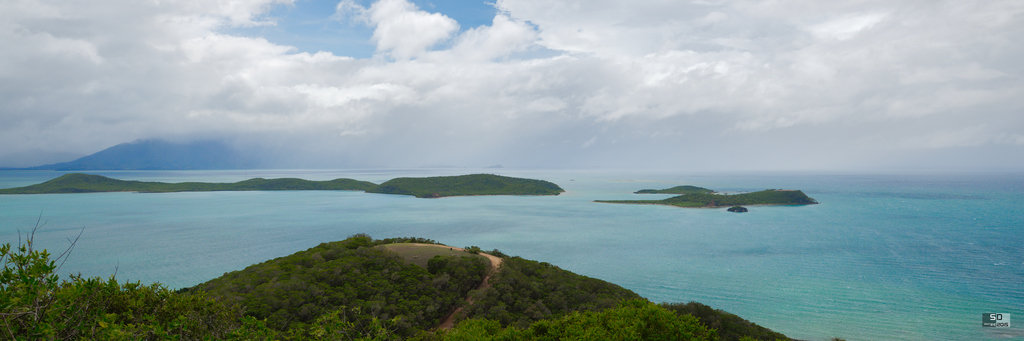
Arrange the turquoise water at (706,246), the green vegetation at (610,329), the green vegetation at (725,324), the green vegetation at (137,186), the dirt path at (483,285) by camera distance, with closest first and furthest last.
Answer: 1. the green vegetation at (610,329)
2. the green vegetation at (725,324)
3. the dirt path at (483,285)
4. the turquoise water at (706,246)
5. the green vegetation at (137,186)

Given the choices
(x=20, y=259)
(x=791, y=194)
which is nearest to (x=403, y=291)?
(x=20, y=259)

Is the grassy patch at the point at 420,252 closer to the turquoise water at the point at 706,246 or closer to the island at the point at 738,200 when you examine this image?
the turquoise water at the point at 706,246

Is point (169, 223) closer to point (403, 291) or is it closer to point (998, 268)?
point (403, 291)

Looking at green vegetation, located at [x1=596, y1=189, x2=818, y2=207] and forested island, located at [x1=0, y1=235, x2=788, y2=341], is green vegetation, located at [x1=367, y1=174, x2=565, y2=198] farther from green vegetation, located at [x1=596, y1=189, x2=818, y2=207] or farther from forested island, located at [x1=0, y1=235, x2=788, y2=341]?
forested island, located at [x1=0, y1=235, x2=788, y2=341]

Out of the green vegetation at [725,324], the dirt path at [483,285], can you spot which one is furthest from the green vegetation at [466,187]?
the green vegetation at [725,324]

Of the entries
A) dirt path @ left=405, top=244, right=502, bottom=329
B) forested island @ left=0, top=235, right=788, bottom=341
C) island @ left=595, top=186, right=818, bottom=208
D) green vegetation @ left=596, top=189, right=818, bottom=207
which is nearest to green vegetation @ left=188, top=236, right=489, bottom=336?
forested island @ left=0, top=235, right=788, bottom=341

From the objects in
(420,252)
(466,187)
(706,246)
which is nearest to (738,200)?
(706,246)
